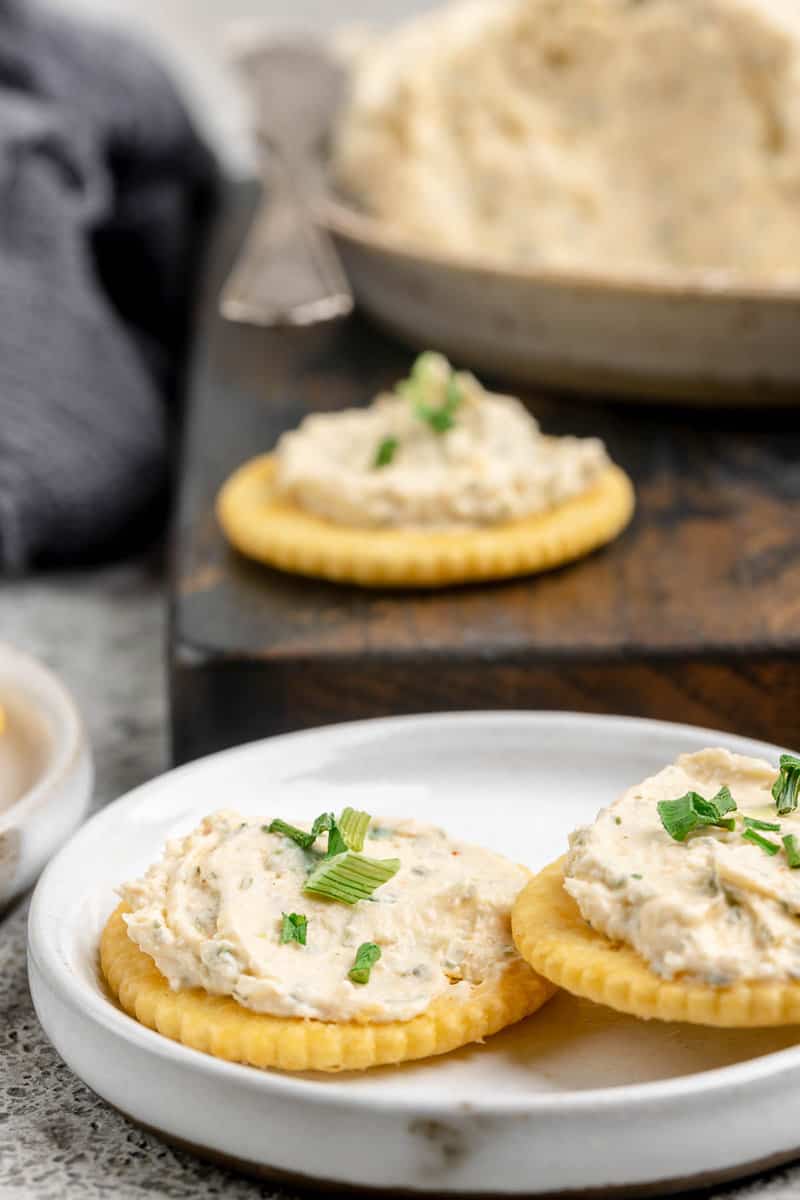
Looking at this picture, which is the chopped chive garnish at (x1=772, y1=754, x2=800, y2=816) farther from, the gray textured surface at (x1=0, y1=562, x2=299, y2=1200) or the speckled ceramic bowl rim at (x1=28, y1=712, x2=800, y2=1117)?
the gray textured surface at (x1=0, y1=562, x2=299, y2=1200)

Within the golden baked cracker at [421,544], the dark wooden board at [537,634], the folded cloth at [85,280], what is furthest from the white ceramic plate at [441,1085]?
the folded cloth at [85,280]

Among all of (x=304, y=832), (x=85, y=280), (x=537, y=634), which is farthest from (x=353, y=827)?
(x=85, y=280)

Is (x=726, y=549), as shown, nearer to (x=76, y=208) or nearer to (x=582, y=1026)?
(x=582, y=1026)

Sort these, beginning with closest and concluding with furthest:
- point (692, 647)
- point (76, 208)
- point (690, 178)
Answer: point (692, 647) → point (690, 178) → point (76, 208)

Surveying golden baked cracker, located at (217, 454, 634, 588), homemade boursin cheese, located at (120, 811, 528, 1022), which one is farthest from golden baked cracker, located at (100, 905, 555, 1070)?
golden baked cracker, located at (217, 454, 634, 588)

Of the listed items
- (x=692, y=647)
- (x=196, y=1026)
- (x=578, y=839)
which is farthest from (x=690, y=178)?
(x=196, y=1026)

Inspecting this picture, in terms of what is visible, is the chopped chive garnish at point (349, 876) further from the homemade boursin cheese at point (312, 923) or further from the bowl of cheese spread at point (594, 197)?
the bowl of cheese spread at point (594, 197)
